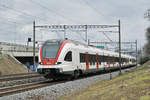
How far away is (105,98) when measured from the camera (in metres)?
8.05

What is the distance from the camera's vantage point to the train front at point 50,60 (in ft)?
57.0

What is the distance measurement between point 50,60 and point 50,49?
101cm

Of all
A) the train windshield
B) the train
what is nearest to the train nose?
the train

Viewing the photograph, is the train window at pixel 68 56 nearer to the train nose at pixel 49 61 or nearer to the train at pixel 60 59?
the train at pixel 60 59

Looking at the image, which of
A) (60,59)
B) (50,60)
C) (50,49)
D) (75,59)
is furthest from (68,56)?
(50,60)

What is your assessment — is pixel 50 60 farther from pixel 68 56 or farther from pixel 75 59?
pixel 75 59

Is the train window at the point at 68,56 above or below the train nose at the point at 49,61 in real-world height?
above

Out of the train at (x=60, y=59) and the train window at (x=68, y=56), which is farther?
the train window at (x=68, y=56)

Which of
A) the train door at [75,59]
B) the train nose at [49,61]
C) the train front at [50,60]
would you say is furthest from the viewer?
the train door at [75,59]

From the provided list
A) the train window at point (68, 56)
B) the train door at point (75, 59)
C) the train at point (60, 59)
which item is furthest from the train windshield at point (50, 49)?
the train door at point (75, 59)

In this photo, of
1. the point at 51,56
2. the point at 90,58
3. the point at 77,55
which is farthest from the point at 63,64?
the point at 90,58

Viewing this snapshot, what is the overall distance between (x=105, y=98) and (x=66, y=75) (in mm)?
10417

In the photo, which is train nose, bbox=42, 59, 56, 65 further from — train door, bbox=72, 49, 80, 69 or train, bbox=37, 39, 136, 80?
train door, bbox=72, 49, 80, 69

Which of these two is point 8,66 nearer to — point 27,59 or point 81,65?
point 27,59
